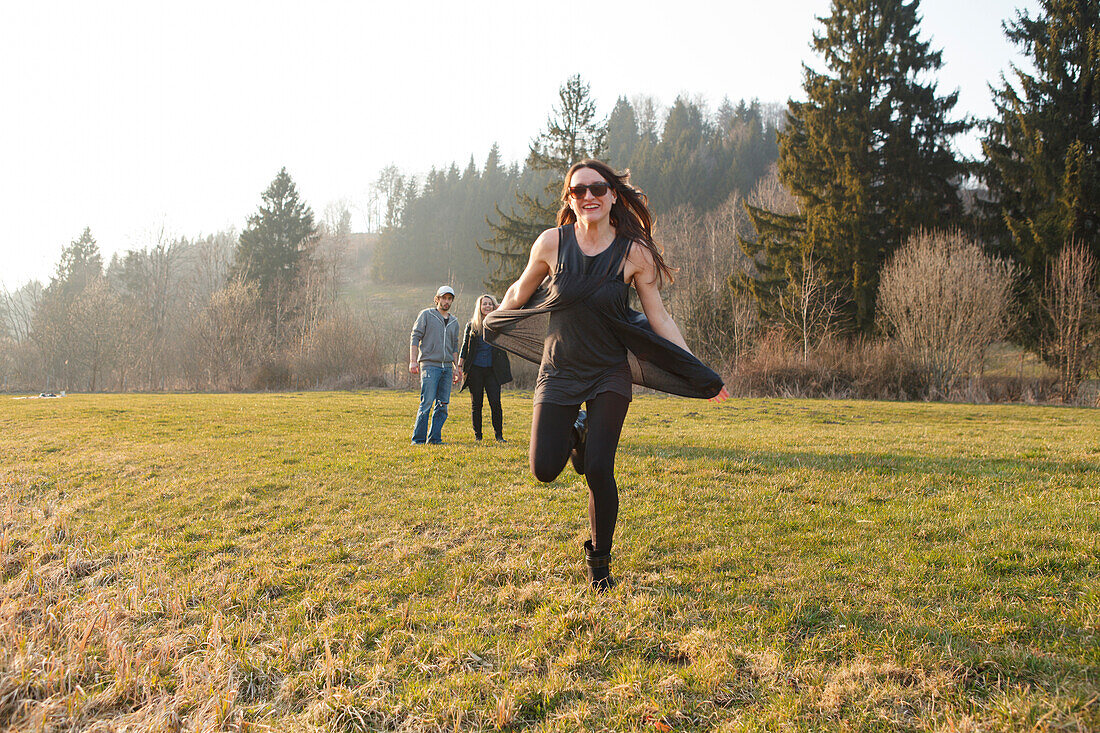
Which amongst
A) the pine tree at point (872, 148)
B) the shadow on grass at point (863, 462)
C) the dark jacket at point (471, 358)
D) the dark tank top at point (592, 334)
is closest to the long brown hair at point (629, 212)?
the dark tank top at point (592, 334)

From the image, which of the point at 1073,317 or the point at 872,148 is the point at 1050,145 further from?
the point at 1073,317

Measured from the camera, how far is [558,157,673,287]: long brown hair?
3871 mm

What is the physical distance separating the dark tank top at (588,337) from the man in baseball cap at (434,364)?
19.3 ft

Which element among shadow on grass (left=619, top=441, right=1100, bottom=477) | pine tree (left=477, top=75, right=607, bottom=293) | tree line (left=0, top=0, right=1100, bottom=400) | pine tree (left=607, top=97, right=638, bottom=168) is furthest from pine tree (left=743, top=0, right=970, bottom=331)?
pine tree (left=607, top=97, right=638, bottom=168)

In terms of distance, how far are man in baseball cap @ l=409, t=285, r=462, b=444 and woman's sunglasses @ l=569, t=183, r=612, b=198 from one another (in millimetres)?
5823

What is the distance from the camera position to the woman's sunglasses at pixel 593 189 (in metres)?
3.76

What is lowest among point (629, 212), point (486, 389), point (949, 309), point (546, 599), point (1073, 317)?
point (546, 599)

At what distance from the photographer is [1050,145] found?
87.9 feet

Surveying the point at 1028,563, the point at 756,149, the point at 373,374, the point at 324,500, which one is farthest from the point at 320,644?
the point at 756,149

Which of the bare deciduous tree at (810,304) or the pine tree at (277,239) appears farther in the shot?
the pine tree at (277,239)

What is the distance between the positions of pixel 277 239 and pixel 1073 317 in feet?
160

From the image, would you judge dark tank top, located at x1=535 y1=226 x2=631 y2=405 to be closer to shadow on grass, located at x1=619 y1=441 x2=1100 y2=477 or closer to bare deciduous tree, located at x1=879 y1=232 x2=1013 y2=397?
shadow on grass, located at x1=619 y1=441 x2=1100 y2=477

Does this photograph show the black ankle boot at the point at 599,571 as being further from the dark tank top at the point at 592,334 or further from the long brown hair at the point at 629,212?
the long brown hair at the point at 629,212

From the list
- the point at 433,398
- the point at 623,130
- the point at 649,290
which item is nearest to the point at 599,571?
the point at 649,290
